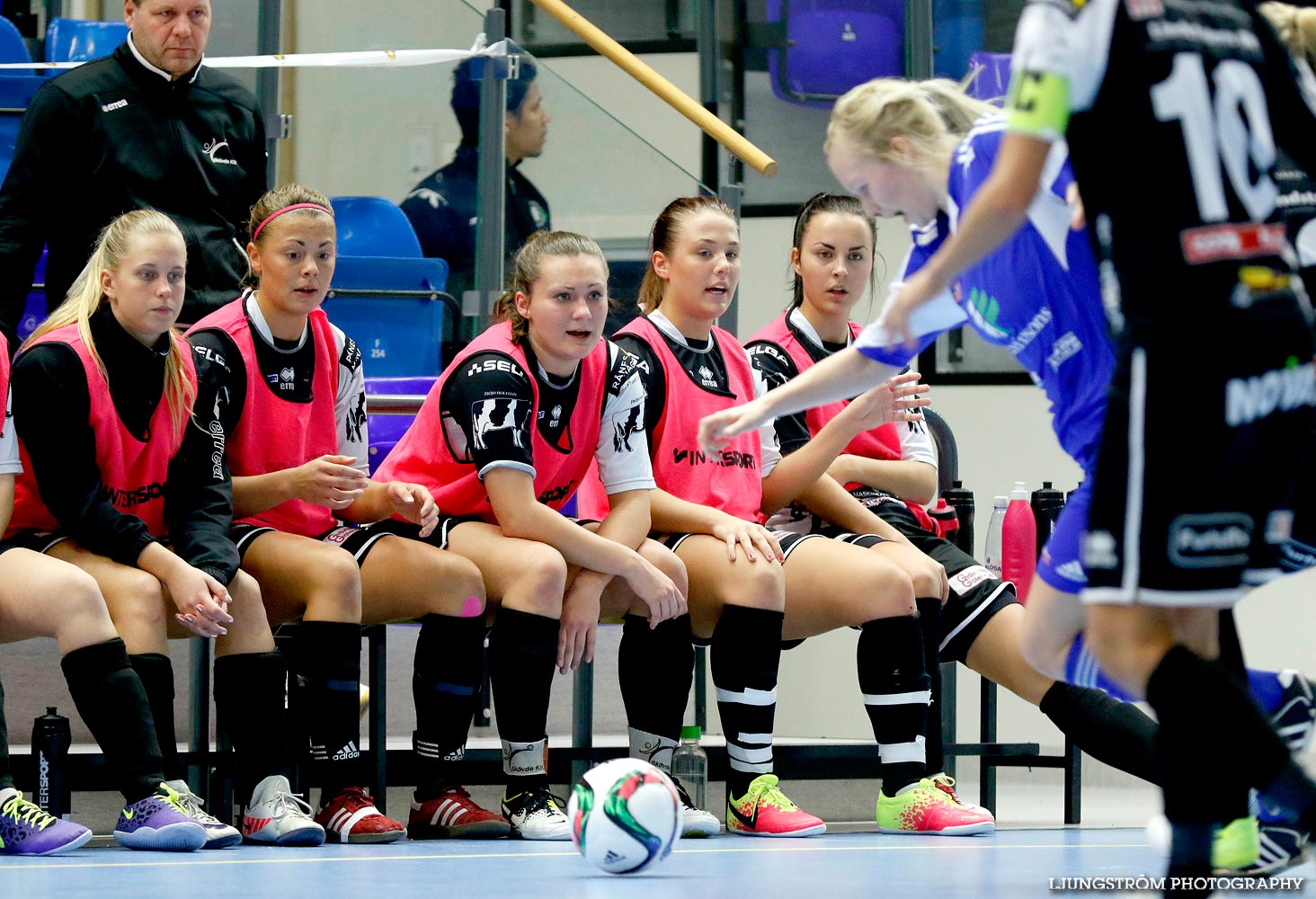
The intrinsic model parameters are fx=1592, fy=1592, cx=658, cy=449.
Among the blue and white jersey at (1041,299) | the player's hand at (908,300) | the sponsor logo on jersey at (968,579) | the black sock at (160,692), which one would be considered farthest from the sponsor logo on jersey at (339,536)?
the player's hand at (908,300)

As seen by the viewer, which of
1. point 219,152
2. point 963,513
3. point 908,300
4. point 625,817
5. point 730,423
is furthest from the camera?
point 963,513

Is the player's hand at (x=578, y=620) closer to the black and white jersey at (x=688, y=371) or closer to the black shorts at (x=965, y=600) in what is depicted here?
the black and white jersey at (x=688, y=371)

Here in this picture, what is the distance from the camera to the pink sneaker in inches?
139

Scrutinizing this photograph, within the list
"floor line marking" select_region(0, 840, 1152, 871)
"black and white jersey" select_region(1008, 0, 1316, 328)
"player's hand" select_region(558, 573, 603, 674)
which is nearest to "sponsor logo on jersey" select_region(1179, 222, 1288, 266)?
"black and white jersey" select_region(1008, 0, 1316, 328)

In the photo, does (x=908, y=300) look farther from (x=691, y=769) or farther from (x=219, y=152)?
(x=219, y=152)

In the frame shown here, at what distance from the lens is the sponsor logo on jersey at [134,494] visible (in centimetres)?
342

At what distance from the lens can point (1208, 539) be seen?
6.10 ft

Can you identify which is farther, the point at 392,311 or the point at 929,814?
the point at 392,311

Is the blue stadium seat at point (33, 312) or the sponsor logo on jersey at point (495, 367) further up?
the blue stadium seat at point (33, 312)

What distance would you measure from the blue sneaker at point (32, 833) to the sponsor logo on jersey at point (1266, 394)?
86.9 inches

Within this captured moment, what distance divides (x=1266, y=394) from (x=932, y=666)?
6.65 feet

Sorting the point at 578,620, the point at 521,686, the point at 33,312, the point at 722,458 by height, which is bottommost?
the point at 521,686

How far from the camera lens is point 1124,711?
3512mm

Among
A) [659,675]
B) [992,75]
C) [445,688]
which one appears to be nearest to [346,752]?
[445,688]
